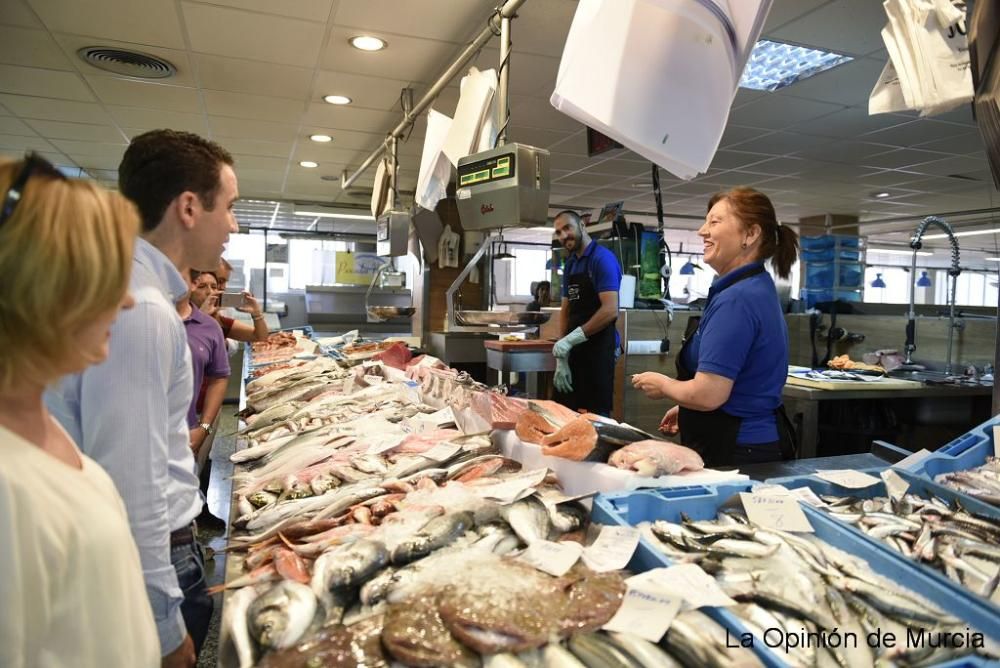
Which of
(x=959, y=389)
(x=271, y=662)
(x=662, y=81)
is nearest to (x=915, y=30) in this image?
(x=662, y=81)

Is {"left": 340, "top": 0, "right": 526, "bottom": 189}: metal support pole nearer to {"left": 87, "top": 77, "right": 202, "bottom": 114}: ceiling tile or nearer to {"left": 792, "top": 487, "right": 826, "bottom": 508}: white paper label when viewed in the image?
{"left": 87, "top": 77, "right": 202, "bottom": 114}: ceiling tile

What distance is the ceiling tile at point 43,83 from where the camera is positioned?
18.2 feet

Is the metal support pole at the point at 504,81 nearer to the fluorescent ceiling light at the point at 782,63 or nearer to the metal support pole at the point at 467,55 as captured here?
the metal support pole at the point at 467,55

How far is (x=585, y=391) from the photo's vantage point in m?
5.45

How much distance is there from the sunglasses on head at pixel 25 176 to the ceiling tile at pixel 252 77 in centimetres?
486

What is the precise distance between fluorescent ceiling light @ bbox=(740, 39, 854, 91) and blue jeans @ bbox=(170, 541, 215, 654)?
15.5 feet

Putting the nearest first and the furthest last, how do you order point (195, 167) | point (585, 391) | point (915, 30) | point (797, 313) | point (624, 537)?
point (624, 537), point (195, 167), point (915, 30), point (585, 391), point (797, 313)

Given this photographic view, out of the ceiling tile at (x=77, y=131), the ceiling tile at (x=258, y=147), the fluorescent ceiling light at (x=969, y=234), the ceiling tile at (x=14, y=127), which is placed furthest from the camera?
the fluorescent ceiling light at (x=969, y=234)

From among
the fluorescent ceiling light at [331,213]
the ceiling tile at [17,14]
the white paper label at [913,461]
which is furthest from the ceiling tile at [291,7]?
the fluorescent ceiling light at [331,213]

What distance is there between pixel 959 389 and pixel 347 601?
221 inches

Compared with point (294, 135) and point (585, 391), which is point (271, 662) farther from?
point (294, 135)

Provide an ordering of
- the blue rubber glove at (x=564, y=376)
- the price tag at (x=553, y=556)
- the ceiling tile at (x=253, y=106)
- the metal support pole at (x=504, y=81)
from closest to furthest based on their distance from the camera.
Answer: the price tag at (x=553, y=556) < the metal support pole at (x=504, y=81) < the blue rubber glove at (x=564, y=376) < the ceiling tile at (x=253, y=106)

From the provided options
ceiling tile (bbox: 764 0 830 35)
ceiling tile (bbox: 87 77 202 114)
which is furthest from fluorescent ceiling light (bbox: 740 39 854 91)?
ceiling tile (bbox: 87 77 202 114)

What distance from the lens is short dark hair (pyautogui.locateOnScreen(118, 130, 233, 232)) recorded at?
5.56 ft
